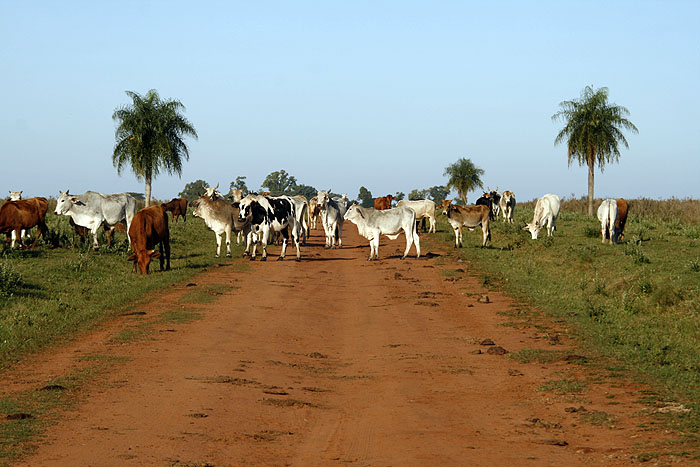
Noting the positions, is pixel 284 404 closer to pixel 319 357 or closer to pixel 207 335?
pixel 319 357

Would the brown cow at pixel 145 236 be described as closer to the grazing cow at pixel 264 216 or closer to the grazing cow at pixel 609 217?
the grazing cow at pixel 264 216

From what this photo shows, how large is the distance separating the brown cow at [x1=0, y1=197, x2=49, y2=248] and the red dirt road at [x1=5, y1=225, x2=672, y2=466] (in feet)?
31.6

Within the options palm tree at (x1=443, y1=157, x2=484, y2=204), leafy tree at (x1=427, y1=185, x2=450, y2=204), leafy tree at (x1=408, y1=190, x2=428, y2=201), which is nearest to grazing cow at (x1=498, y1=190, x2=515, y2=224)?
leafy tree at (x1=408, y1=190, x2=428, y2=201)

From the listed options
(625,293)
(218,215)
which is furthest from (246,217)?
(625,293)

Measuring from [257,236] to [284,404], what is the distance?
18.3 m

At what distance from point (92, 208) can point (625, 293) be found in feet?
57.7

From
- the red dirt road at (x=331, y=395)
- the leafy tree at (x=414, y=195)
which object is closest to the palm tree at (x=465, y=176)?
the leafy tree at (x=414, y=195)

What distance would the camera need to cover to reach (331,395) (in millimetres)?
9555

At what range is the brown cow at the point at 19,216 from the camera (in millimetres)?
23828

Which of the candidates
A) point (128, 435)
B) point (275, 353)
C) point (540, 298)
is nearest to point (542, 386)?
point (275, 353)

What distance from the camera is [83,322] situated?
14656 millimetres

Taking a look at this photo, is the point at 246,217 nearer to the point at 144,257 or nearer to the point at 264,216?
the point at 264,216

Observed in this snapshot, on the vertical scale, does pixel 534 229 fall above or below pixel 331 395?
above

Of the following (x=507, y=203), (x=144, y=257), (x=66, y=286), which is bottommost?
(x=66, y=286)
